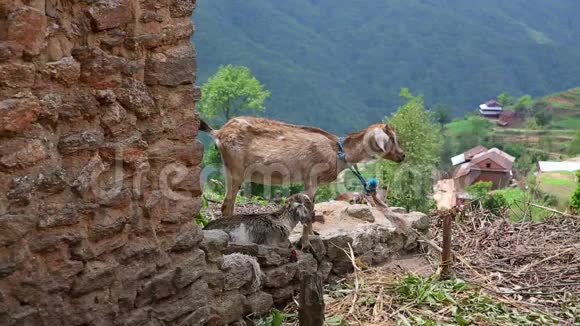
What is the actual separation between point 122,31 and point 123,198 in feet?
3.30

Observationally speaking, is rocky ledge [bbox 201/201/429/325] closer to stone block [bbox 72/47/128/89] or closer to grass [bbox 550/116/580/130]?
stone block [bbox 72/47/128/89]

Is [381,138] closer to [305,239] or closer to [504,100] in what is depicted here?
[305,239]

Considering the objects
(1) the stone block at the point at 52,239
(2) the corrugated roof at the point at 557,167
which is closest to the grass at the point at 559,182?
(2) the corrugated roof at the point at 557,167

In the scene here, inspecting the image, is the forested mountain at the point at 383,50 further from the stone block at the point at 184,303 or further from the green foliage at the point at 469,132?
the stone block at the point at 184,303

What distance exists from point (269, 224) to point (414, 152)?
22.2 m

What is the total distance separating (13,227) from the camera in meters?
3.70

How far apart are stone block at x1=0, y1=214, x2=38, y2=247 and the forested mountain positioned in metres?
79.1

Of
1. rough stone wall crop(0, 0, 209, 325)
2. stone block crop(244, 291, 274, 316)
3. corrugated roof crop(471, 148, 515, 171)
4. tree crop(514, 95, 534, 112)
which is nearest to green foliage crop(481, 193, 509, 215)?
stone block crop(244, 291, 274, 316)

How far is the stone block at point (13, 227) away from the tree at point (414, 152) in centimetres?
1756

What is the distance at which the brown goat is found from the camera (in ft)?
24.3

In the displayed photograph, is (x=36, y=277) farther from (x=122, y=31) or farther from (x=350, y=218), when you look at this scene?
(x=350, y=218)

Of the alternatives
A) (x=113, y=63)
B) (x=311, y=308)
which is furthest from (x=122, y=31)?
(x=311, y=308)

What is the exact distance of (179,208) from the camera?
16.3ft

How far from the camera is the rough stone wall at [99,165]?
3715 mm
